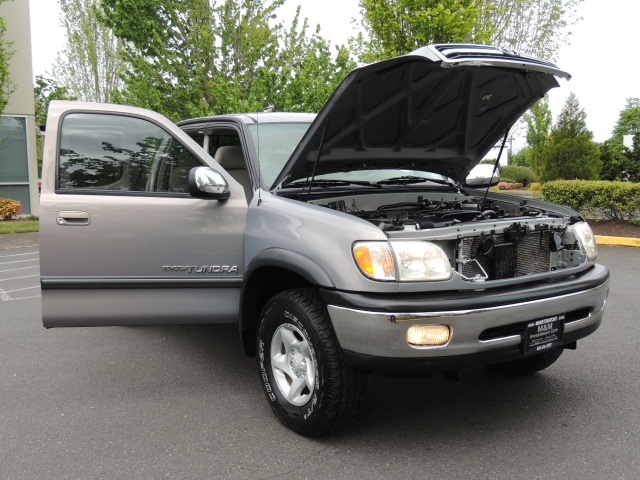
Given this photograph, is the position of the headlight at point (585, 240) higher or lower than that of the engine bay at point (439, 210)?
lower

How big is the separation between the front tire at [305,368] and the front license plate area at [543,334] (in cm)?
84

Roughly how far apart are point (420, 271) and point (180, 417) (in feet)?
5.75

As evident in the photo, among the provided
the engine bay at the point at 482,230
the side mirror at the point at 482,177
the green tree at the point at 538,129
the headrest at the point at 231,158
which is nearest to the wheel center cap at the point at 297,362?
the engine bay at the point at 482,230

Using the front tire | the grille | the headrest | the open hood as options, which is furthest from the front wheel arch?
the headrest

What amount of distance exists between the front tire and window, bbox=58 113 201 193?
118cm

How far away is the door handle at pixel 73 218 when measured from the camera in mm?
3607

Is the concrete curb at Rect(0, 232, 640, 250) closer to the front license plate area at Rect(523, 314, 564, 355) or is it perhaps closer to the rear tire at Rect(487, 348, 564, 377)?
the rear tire at Rect(487, 348, 564, 377)

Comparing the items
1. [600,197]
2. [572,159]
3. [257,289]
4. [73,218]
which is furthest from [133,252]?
[572,159]

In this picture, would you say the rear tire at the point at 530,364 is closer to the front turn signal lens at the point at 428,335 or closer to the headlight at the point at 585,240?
the headlight at the point at 585,240

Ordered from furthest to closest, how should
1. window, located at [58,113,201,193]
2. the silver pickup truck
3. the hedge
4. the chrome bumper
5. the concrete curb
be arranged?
the hedge < the concrete curb < window, located at [58,113,201,193] < the silver pickup truck < the chrome bumper

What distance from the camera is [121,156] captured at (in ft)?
12.8

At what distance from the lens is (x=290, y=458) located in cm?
295

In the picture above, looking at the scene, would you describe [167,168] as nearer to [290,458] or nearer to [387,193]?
[387,193]

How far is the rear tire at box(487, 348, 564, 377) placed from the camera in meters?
3.81
